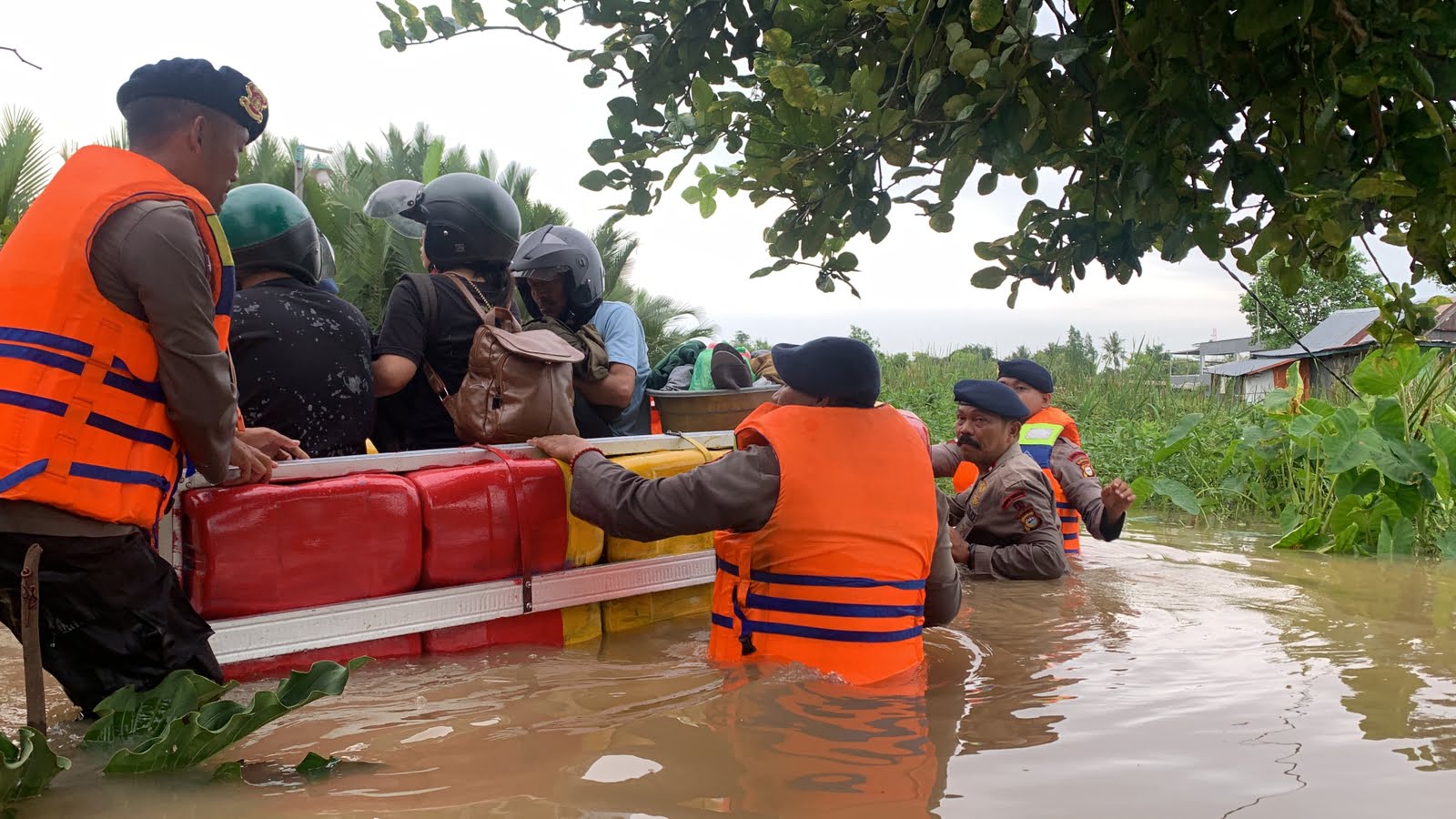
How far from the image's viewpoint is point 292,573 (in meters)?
3.20

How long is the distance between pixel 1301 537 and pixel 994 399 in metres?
4.00

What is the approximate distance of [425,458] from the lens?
3656mm

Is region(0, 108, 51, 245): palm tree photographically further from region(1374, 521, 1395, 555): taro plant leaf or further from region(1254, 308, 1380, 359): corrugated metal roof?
region(1254, 308, 1380, 359): corrugated metal roof

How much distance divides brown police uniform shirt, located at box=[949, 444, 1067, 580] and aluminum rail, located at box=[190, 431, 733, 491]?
1.74 meters

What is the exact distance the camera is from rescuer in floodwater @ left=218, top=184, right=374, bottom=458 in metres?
3.49

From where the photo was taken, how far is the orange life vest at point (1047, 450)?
6.29 meters

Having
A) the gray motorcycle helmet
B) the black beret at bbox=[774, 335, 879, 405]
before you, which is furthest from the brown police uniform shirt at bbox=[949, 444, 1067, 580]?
the gray motorcycle helmet

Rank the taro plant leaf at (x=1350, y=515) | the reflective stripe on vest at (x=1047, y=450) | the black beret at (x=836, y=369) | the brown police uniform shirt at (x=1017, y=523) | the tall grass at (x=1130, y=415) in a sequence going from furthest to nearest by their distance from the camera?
the tall grass at (x=1130, y=415), the taro plant leaf at (x=1350, y=515), the reflective stripe on vest at (x=1047, y=450), the brown police uniform shirt at (x=1017, y=523), the black beret at (x=836, y=369)

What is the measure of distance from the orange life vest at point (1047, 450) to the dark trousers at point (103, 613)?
435 centimetres

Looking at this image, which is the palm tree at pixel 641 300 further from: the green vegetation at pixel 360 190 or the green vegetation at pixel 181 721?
the green vegetation at pixel 181 721

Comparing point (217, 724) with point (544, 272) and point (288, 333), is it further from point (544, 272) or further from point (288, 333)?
point (544, 272)

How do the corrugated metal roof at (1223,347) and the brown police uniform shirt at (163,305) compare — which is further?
the corrugated metal roof at (1223,347)

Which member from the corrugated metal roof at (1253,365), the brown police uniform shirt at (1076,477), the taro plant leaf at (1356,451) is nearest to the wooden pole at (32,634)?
Answer: the brown police uniform shirt at (1076,477)

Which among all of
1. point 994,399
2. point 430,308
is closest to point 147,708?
point 430,308
